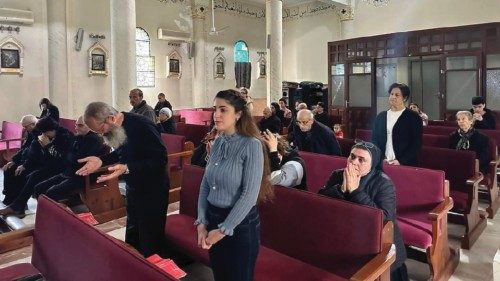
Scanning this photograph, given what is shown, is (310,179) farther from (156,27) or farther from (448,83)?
(156,27)

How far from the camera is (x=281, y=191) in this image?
10.6 feet

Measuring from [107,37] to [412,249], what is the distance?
11.5m

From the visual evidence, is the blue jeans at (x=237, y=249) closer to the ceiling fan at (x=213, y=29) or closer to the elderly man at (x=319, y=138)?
the elderly man at (x=319, y=138)

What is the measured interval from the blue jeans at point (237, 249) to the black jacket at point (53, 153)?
4.03 metres

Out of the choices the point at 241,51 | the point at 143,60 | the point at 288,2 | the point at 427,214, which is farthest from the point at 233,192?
the point at 288,2

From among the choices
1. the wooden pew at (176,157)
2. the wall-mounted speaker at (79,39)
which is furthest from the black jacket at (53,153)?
the wall-mounted speaker at (79,39)

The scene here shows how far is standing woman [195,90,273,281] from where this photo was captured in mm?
2182

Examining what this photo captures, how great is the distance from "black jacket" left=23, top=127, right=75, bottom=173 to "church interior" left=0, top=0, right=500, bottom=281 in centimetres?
20

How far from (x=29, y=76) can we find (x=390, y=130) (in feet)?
34.5

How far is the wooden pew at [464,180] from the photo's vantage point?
447 cm

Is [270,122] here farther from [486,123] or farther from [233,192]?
[233,192]

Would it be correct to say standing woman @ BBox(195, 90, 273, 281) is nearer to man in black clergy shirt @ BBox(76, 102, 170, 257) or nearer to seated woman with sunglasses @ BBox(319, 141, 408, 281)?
seated woman with sunglasses @ BBox(319, 141, 408, 281)

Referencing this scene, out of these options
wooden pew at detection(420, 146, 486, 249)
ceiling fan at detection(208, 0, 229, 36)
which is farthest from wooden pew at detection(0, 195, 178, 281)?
ceiling fan at detection(208, 0, 229, 36)

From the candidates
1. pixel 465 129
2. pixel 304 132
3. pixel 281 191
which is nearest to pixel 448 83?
pixel 465 129
